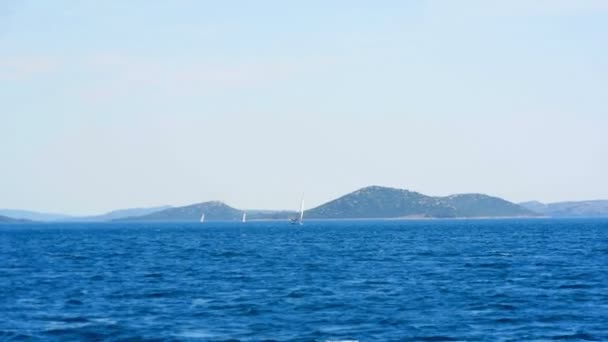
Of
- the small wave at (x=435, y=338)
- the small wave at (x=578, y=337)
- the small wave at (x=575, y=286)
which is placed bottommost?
the small wave at (x=435, y=338)

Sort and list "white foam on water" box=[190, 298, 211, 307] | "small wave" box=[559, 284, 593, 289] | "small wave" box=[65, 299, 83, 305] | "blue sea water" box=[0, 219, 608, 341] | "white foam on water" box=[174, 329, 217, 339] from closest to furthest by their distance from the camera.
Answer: "white foam on water" box=[174, 329, 217, 339] < "blue sea water" box=[0, 219, 608, 341] < "white foam on water" box=[190, 298, 211, 307] < "small wave" box=[65, 299, 83, 305] < "small wave" box=[559, 284, 593, 289]

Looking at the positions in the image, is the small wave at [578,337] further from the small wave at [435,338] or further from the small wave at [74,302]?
the small wave at [74,302]

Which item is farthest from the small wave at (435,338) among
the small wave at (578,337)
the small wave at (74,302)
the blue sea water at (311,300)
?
the small wave at (74,302)

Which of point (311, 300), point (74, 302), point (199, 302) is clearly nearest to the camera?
point (74, 302)

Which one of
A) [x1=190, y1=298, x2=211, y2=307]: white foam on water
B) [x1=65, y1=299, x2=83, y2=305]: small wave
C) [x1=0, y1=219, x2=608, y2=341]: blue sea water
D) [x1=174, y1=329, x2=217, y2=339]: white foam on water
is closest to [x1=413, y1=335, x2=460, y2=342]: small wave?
[x1=0, y1=219, x2=608, y2=341]: blue sea water

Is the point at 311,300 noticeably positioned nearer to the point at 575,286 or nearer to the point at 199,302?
the point at 199,302

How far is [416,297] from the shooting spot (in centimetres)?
5875

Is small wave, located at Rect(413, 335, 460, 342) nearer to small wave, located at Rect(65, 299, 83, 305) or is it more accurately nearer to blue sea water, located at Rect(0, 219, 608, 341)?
→ blue sea water, located at Rect(0, 219, 608, 341)

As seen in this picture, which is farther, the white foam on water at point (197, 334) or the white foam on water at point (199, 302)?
the white foam on water at point (199, 302)

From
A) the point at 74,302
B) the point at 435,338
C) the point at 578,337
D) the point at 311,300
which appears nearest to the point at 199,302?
the point at 311,300

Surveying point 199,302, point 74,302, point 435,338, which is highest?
point 199,302

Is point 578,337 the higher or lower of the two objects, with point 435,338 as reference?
higher

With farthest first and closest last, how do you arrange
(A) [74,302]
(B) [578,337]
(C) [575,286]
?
1. (C) [575,286]
2. (A) [74,302]
3. (B) [578,337]

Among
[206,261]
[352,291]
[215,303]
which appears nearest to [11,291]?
[215,303]
